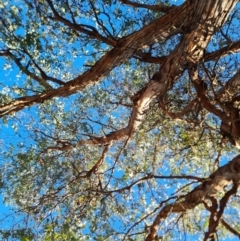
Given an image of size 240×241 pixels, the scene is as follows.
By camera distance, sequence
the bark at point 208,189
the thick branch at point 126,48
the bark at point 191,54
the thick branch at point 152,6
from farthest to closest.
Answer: the thick branch at point 152,6
the thick branch at point 126,48
the bark at point 208,189
the bark at point 191,54

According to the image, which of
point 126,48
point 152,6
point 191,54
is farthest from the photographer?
point 152,6

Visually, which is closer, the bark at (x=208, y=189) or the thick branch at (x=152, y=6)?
the bark at (x=208, y=189)

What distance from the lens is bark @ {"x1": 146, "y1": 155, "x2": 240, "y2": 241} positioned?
5.19 meters

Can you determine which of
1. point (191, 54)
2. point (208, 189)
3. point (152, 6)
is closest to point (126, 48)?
point (191, 54)

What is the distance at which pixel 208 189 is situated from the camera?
5.33 meters

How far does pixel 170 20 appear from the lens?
17.5 feet

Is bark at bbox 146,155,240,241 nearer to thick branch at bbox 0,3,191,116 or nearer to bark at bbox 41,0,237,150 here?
bark at bbox 41,0,237,150

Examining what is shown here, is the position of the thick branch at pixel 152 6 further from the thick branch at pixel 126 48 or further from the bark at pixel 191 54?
the bark at pixel 191 54

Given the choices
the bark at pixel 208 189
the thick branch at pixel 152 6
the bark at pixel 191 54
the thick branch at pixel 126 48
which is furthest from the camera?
the thick branch at pixel 152 6

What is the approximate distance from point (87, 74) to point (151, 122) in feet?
6.73

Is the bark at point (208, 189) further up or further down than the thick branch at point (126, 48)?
further down

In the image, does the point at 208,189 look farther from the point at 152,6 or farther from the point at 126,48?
the point at 152,6

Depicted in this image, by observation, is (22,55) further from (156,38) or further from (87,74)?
(156,38)

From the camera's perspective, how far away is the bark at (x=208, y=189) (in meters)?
5.19
